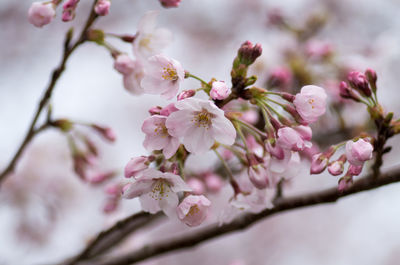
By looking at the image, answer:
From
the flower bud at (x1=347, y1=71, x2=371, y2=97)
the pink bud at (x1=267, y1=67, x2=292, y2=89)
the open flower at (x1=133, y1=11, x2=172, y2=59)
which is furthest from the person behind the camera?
the pink bud at (x1=267, y1=67, x2=292, y2=89)

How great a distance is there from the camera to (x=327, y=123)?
117 inches

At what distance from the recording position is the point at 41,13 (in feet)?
4.88

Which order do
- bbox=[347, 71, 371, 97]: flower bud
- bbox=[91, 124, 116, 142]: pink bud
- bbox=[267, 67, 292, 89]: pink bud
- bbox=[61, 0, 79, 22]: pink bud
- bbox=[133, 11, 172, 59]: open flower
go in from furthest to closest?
1. bbox=[267, 67, 292, 89]: pink bud
2. bbox=[91, 124, 116, 142]: pink bud
3. bbox=[133, 11, 172, 59]: open flower
4. bbox=[61, 0, 79, 22]: pink bud
5. bbox=[347, 71, 371, 97]: flower bud

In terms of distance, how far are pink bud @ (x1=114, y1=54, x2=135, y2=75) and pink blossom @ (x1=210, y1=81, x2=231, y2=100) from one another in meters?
0.51

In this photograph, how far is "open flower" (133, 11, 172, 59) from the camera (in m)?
1.57

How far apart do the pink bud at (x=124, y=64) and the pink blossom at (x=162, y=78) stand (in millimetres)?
313

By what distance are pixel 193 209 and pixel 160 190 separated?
0.11 meters

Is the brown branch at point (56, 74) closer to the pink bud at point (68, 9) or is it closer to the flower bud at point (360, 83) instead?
the pink bud at point (68, 9)

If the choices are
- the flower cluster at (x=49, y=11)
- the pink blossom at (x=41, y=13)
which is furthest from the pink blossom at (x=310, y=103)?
the pink blossom at (x=41, y=13)

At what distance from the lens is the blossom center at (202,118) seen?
1151 mm

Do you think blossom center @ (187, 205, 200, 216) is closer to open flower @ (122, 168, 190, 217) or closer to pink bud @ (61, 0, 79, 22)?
open flower @ (122, 168, 190, 217)

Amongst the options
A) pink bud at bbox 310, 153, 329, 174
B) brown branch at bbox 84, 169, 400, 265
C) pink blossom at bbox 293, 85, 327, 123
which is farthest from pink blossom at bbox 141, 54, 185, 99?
brown branch at bbox 84, 169, 400, 265

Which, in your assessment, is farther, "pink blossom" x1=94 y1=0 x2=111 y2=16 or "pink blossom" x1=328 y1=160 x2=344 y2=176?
"pink blossom" x1=94 y1=0 x2=111 y2=16

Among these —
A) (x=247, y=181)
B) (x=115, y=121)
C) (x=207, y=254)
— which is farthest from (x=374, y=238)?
(x=247, y=181)
